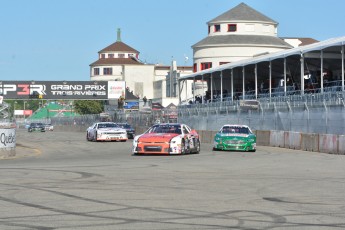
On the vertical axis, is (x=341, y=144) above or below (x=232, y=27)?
below

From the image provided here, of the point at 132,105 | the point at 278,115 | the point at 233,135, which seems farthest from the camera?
the point at 132,105

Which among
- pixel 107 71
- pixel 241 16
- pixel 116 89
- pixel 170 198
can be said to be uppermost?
pixel 241 16

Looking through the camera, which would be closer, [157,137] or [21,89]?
[157,137]

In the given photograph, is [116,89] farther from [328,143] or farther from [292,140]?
[328,143]

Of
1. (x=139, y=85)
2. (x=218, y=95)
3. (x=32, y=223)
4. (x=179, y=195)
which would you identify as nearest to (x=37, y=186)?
(x=179, y=195)

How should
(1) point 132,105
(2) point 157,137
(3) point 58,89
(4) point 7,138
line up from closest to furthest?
(4) point 7,138 < (2) point 157,137 < (3) point 58,89 < (1) point 132,105

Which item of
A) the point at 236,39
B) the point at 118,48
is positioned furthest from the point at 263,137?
the point at 118,48

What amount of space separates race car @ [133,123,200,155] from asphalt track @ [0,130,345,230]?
24.5 feet

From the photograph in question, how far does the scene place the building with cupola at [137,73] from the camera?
102125 mm

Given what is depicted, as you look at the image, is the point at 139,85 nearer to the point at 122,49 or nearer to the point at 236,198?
the point at 122,49

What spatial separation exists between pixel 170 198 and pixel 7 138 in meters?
16.4

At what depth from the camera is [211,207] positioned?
1140 centimetres

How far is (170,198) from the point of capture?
1255 centimetres

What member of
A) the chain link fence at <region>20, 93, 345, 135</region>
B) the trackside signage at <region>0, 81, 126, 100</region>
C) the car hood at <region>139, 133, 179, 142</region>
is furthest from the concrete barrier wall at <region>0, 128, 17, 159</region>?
the trackside signage at <region>0, 81, 126, 100</region>
